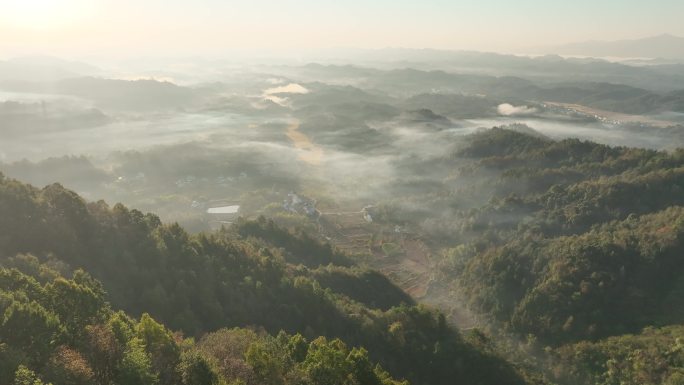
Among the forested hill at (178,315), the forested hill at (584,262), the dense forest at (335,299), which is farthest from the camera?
the forested hill at (584,262)

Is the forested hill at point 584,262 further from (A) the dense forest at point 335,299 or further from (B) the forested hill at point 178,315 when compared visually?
(B) the forested hill at point 178,315

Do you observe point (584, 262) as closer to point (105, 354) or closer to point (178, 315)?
point (178, 315)

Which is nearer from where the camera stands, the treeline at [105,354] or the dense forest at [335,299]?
the treeline at [105,354]

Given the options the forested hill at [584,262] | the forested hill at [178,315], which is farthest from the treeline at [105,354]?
the forested hill at [584,262]

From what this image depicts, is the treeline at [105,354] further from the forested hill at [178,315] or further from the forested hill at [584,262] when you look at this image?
the forested hill at [584,262]

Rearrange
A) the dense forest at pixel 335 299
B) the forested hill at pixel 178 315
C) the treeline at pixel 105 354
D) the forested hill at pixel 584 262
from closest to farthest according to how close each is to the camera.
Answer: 1. the treeline at pixel 105 354
2. the forested hill at pixel 178 315
3. the dense forest at pixel 335 299
4. the forested hill at pixel 584 262

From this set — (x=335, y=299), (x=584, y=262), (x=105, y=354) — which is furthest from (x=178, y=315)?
(x=584, y=262)

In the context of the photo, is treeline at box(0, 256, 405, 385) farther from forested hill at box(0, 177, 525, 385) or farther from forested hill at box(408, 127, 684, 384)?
forested hill at box(408, 127, 684, 384)

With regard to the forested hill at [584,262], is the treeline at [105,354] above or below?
above
